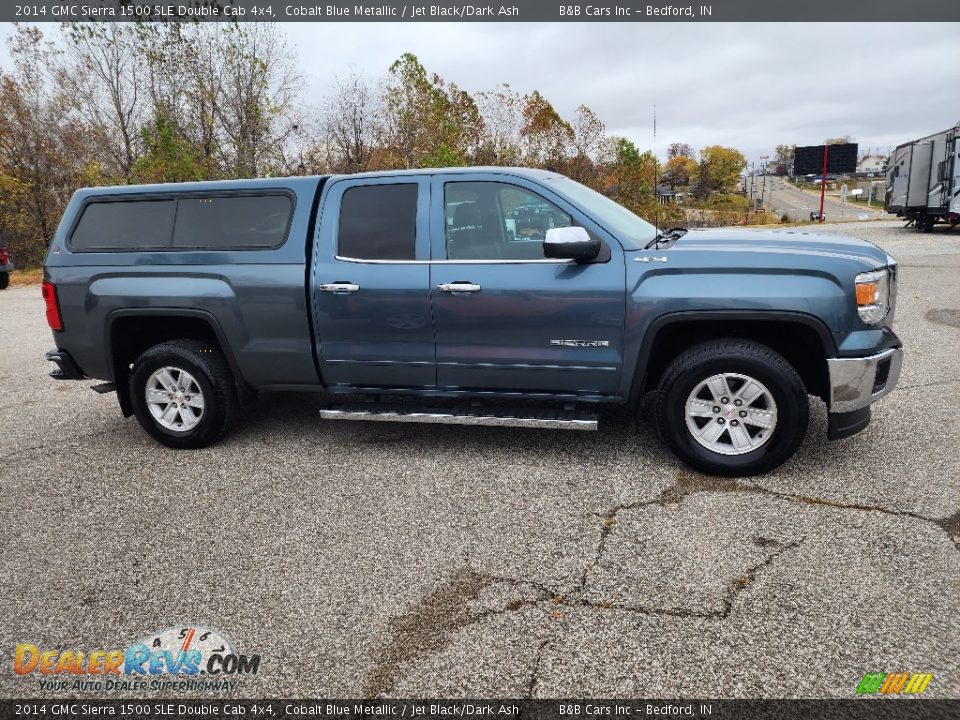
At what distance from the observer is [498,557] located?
10.6 feet

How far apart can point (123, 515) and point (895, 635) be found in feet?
12.7

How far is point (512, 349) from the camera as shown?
13.8 feet

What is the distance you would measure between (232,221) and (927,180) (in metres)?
24.1

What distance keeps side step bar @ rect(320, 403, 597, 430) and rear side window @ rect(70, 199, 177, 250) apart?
1815 mm

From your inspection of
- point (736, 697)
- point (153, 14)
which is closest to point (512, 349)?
point (736, 697)

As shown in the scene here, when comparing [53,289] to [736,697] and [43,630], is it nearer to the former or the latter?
[43,630]

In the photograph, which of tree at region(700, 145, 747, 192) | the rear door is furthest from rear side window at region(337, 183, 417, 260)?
tree at region(700, 145, 747, 192)

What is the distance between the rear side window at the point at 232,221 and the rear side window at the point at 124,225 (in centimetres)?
11

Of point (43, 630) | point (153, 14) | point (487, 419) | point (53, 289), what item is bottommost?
point (43, 630)

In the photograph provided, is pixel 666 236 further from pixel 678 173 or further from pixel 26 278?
pixel 26 278

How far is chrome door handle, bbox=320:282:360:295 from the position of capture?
14.3 ft

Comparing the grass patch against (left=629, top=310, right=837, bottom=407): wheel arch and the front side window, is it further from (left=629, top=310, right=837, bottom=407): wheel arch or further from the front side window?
(left=629, top=310, right=837, bottom=407): wheel arch

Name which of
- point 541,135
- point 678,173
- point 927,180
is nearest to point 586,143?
point 541,135

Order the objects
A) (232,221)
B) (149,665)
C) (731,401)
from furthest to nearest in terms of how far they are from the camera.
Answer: (232,221), (731,401), (149,665)
